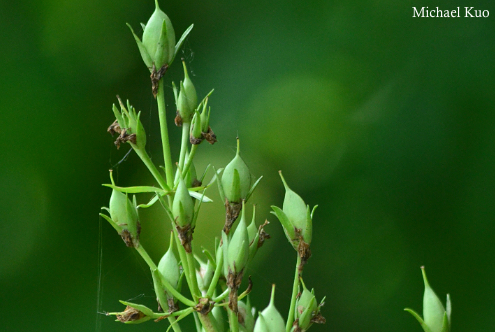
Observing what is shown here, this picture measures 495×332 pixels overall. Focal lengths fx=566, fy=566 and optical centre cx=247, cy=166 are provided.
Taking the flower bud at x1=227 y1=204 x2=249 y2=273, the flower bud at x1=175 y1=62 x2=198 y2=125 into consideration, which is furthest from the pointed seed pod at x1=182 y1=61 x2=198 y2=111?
the flower bud at x1=227 y1=204 x2=249 y2=273

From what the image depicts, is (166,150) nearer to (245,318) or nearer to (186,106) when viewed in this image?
(186,106)

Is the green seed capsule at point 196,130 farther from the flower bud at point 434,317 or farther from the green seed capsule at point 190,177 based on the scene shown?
the flower bud at point 434,317

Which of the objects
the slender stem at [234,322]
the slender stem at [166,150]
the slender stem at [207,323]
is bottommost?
the slender stem at [207,323]

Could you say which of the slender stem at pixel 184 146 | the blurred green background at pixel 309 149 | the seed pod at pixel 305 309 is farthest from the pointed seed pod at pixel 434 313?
the blurred green background at pixel 309 149

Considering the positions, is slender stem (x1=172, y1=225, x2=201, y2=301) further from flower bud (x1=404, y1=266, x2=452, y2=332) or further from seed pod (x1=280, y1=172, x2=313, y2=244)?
flower bud (x1=404, y1=266, x2=452, y2=332)

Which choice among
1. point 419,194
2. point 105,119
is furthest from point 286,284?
point 105,119

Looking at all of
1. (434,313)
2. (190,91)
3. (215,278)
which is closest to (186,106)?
(190,91)

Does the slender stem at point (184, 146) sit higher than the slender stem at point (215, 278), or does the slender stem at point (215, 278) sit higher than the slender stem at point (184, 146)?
the slender stem at point (184, 146)

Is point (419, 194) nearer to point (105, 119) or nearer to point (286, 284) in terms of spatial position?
point (286, 284)
